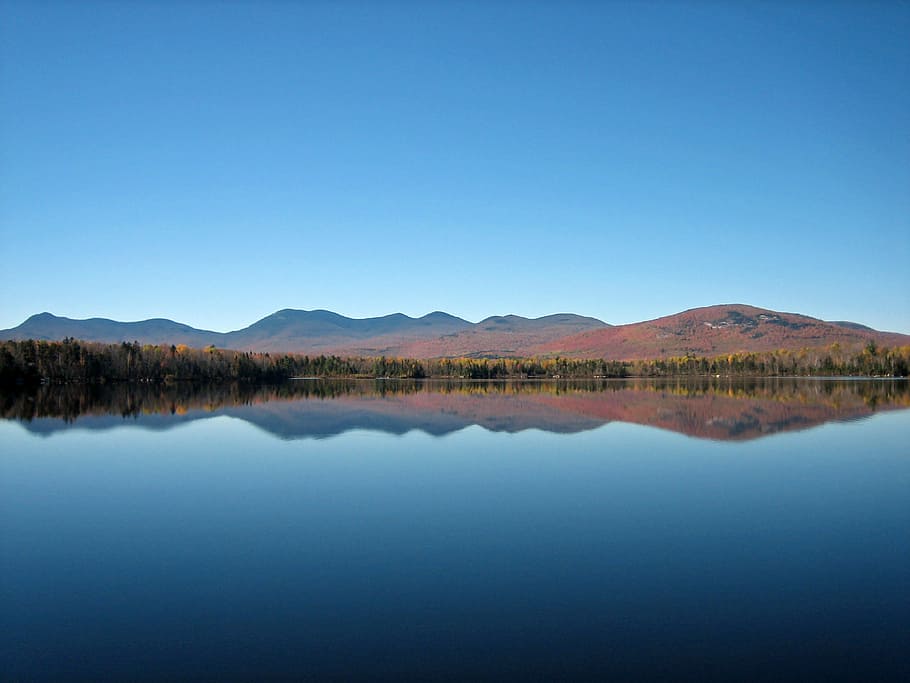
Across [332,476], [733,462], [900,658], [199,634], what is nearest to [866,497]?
[733,462]

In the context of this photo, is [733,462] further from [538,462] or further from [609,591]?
[609,591]

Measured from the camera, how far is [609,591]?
9539mm

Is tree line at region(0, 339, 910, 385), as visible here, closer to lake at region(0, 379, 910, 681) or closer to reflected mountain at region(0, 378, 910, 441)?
reflected mountain at region(0, 378, 910, 441)

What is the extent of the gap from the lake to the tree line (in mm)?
79051

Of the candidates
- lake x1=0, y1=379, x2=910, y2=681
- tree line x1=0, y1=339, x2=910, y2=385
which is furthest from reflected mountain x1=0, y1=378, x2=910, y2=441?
tree line x1=0, y1=339, x2=910, y2=385

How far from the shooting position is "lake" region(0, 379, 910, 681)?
7.62 m

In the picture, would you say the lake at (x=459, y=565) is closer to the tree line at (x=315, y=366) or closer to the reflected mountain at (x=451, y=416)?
the reflected mountain at (x=451, y=416)

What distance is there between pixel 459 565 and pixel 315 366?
14686 cm

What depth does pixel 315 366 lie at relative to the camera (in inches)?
6063

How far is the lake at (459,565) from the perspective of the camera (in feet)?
25.0

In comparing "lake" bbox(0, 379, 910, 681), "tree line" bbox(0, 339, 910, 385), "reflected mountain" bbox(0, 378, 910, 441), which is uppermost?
"tree line" bbox(0, 339, 910, 385)

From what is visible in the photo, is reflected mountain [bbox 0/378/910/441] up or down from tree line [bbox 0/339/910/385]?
down

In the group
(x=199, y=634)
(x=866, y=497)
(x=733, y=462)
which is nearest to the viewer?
(x=199, y=634)

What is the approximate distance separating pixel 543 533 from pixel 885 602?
5.56 meters
